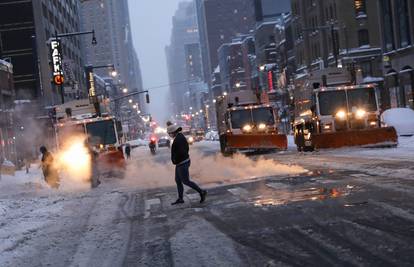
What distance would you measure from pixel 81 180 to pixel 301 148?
12764 millimetres

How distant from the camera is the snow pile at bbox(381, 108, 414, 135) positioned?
1444 inches

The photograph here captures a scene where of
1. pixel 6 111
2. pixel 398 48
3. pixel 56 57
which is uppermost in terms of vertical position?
pixel 56 57

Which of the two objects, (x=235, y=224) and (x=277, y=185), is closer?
(x=235, y=224)

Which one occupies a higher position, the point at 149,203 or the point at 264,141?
the point at 264,141

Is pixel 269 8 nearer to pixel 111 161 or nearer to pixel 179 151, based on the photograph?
pixel 111 161

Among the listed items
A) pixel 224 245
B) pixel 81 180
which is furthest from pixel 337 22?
pixel 224 245

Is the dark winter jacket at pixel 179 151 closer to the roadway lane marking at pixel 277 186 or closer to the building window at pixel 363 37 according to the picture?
the roadway lane marking at pixel 277 186

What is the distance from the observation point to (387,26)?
190 ft

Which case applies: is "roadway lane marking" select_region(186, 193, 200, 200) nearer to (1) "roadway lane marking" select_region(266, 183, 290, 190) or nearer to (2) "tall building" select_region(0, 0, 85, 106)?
(1) "roadway lane marking" select_region(266, 183, 290, 190)

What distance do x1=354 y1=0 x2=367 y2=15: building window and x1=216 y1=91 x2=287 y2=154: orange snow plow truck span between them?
146ft

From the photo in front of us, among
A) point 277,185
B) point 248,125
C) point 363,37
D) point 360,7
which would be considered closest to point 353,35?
point 363,37

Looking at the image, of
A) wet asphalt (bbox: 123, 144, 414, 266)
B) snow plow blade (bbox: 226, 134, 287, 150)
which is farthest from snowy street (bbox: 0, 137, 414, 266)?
snow plow blade (bbox: 226, 134, 287, 150)

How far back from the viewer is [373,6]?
74.6 metres

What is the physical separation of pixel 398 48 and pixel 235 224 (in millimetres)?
48555
